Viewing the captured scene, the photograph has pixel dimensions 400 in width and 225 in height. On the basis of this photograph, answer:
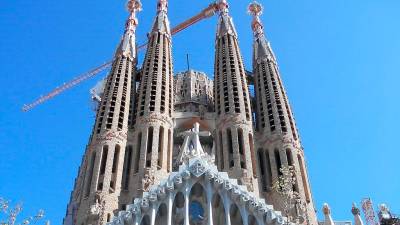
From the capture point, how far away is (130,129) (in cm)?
4106

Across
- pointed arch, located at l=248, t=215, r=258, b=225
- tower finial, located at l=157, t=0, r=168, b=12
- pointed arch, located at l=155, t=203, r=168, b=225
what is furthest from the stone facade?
tower finial, located at l=157, t=0, r=168, b=12

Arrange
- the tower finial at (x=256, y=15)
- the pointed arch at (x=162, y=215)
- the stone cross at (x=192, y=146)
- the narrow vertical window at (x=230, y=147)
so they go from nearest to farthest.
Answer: the pointed arch at (x=162, y=215), the narrow vertical window at (x=230, y=147), the stone cross at (x=192, y=146), the tower finial at (x=256, y=15)

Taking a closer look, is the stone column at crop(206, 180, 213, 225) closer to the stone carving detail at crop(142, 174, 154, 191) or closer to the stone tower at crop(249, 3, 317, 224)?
the stone carving detail at crop(142, 174, 154, 191)

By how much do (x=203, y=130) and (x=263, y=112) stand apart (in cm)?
636

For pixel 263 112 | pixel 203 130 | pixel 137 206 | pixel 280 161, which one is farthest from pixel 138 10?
pixel 137 206

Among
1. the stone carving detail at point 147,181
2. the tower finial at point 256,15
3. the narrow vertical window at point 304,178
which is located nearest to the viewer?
the stone carving detail at point 147,181

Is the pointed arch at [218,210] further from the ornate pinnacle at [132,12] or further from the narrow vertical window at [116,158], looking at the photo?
the ornate pinnacle at [132,12]

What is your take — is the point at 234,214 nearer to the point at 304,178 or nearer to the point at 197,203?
the point at 197,203

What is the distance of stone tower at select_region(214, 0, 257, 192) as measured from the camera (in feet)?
122

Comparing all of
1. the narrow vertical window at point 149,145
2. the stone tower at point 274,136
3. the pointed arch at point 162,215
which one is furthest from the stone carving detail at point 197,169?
the stone tower at point 274,136

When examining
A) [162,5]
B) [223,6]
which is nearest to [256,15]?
[223,6]

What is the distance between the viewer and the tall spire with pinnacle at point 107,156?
3391 centimetres

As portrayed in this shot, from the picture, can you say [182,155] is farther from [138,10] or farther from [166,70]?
[138,10]

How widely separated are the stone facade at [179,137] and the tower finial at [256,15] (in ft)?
3.57
